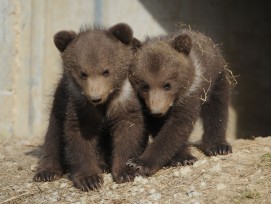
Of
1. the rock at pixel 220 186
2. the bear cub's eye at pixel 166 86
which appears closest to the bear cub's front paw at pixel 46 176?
the bear cub's eye at pixel 166 86

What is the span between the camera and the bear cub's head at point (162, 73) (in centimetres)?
682

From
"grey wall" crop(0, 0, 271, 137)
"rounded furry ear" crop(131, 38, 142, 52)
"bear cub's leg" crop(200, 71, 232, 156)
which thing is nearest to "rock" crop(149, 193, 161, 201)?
"bear cub's leg" crop(200, 71, 232, 156)

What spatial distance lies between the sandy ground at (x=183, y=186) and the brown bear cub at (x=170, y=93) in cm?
20

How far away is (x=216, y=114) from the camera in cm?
793

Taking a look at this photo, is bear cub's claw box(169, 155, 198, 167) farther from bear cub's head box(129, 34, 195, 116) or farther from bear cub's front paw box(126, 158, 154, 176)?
bear cub's head box(129, 34, 195, 116)

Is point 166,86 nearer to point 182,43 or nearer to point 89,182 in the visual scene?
point 182,43

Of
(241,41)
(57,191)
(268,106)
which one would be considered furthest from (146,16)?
(57,191)

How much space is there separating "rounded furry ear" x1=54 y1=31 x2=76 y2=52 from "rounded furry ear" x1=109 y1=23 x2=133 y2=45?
0.44m

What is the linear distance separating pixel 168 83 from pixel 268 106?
573 centimetres

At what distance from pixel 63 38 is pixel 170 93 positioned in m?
1.30

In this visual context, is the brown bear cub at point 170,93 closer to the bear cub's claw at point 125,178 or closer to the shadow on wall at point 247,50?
the bear cub's claw at point 125,178

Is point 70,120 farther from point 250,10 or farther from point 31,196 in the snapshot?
point 250,10

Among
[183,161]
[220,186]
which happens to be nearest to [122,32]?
[183,161]

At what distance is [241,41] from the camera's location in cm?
1176
